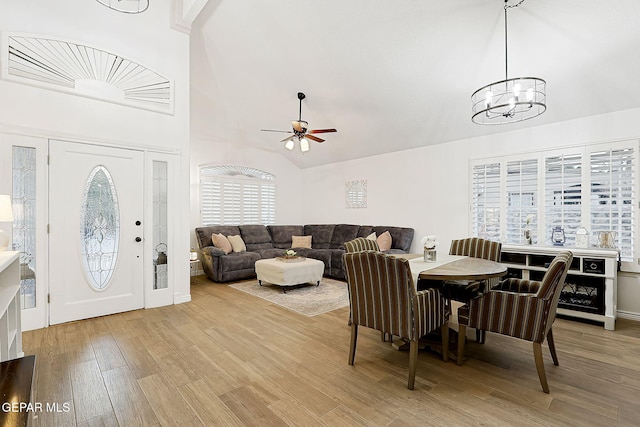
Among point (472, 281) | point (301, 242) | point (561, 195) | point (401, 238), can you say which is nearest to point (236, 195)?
point (301, 242)

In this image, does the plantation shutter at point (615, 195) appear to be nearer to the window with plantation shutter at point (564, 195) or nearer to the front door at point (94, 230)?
the window with plantation shutter at point (564, 195)

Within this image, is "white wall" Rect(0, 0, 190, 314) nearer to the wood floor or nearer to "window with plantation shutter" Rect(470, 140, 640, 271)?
the wood floor

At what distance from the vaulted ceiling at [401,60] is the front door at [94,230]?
2314 millimetres

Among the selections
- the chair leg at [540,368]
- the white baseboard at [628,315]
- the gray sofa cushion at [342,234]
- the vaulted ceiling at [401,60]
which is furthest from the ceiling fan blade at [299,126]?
the white baseboard at [628,315]

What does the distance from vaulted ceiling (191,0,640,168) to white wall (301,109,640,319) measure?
0.18m

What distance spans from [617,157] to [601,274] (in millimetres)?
1483

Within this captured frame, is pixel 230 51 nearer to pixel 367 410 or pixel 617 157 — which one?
pixel 367 410

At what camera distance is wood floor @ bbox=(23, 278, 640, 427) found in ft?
6.50

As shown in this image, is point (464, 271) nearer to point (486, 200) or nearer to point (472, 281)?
point (472, 281)

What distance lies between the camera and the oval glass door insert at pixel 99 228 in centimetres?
375

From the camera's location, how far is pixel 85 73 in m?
3.68

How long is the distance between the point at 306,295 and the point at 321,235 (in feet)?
8.78

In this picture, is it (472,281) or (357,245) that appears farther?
(357,245)

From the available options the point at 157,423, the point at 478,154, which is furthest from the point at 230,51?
the point at 157,423
